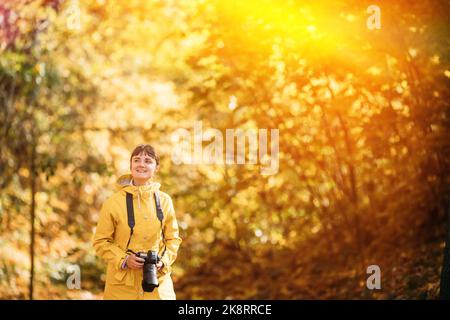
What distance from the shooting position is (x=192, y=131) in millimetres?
10430

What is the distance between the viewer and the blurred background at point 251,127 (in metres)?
7.97

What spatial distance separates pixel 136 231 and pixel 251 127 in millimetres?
5331

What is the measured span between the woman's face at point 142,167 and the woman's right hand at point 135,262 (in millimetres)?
446

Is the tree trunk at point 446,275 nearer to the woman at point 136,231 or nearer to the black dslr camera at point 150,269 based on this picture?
the woman at point 136,231

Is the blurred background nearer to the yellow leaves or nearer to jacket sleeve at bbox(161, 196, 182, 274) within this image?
the yellow leaves

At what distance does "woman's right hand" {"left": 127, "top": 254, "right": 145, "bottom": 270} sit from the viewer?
429 cm

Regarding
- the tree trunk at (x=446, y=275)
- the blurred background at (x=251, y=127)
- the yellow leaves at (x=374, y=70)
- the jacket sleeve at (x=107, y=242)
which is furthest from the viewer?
the yellow leaves at (x=374, y=70)

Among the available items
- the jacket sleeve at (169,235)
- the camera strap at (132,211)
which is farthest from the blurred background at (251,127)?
the camera strap at (132,211)

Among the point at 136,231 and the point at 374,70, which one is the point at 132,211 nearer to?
the point at 136,231
